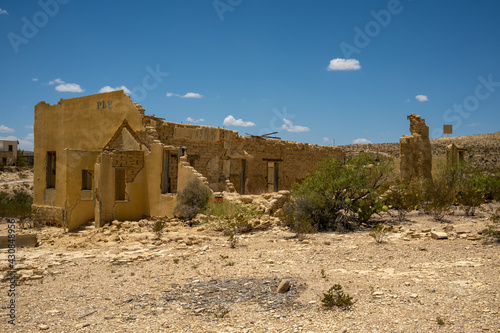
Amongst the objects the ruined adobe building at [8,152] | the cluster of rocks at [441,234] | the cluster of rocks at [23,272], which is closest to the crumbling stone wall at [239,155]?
the cluster of rocks at [441,234]

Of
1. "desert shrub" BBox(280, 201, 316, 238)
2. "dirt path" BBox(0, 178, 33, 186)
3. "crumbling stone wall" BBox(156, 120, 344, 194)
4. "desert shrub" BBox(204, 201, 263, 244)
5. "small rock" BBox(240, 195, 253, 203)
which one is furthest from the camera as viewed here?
"dirt path" BBox(0, 178, 33, 186)

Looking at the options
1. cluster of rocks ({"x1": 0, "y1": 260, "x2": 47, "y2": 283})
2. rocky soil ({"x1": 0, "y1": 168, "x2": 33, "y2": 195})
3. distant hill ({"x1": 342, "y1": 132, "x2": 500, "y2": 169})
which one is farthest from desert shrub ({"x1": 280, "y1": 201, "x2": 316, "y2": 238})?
rocky soil ({"x1": 0, "y1": 168, "x2": 33, "y2": 195})

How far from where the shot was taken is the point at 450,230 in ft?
30.5

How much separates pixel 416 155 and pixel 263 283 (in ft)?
40.3

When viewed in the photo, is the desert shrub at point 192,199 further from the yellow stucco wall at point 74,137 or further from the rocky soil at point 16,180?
the rocky soil at point 16,180

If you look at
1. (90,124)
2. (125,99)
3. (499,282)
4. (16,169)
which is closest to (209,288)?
(499,282)

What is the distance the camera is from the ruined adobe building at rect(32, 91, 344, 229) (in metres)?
13.7

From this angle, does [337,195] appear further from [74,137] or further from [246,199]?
[74,137]

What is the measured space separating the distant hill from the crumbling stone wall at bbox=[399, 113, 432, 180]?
18.6 meters

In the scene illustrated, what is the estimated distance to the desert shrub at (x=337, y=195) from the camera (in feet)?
34.7

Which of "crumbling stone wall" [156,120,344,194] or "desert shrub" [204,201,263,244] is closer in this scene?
"desert shrub" [204,201,263,244]

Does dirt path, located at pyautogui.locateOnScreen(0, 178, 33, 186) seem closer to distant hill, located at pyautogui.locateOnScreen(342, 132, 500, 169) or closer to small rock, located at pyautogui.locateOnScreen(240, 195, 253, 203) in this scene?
distant hill, located at pyautogui.locateOnScreen(342, 132, 500, 169)

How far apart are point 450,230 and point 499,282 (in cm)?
401

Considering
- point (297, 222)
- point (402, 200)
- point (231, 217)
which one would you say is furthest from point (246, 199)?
point (402, 200)
